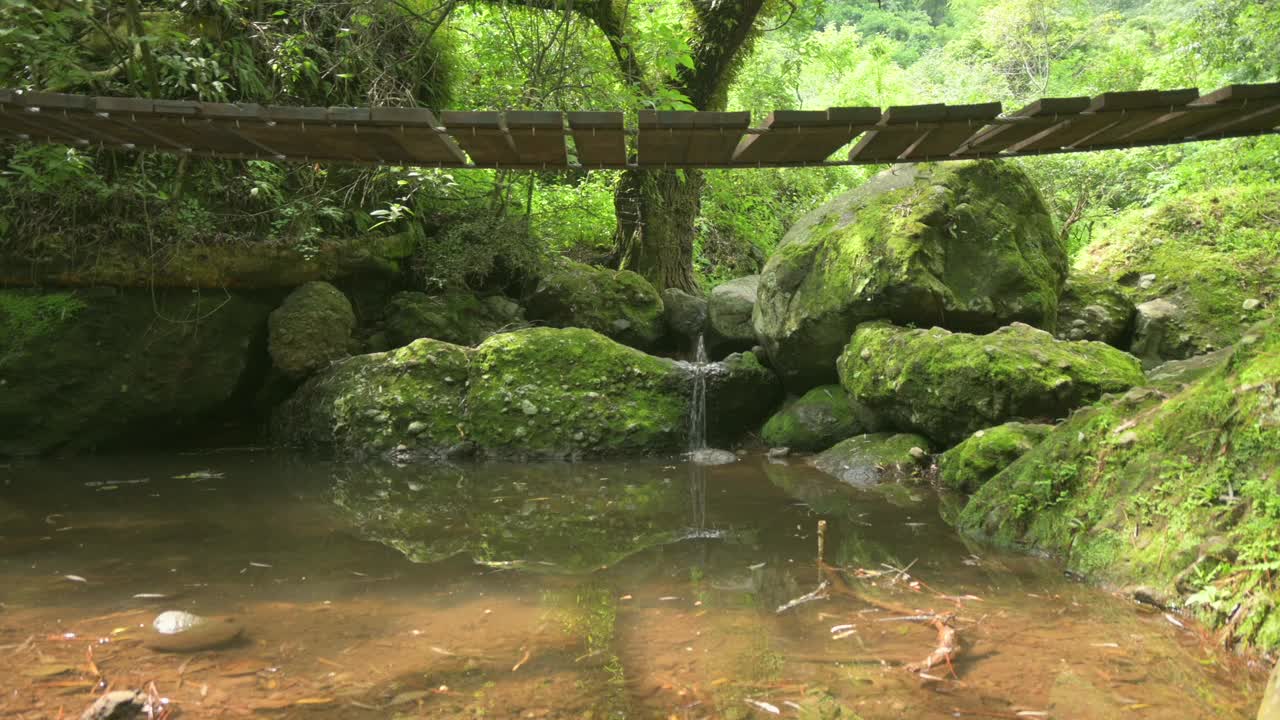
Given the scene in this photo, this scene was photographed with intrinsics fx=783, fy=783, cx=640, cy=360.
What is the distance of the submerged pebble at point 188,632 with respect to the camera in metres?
2.60

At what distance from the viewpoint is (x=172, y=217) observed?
21.9 ft

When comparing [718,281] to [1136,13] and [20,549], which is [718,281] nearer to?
[20,549]

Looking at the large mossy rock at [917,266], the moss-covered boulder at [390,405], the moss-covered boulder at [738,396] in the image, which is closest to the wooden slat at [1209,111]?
the large mossy rock at [917,266]

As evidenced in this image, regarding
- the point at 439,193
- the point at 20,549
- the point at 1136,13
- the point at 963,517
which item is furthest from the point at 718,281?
the point at 1136,13

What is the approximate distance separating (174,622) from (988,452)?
13.7 feet

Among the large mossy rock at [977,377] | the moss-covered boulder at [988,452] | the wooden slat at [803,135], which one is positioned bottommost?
the moss-covered boulder at [988,452]

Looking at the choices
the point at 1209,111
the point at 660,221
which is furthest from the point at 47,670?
the point at 660,221

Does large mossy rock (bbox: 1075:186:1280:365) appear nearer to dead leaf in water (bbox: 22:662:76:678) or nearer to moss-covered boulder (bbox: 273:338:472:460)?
moss-covered boulder (bbox: 273:338:472:460)

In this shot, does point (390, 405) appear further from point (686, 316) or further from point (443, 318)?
point (686, 316)

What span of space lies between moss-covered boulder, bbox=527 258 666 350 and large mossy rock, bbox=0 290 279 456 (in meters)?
2.70

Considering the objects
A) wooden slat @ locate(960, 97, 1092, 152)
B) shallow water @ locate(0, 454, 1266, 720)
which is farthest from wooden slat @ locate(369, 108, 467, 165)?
wooden slat @ locate(960, 97, 1092, 152)

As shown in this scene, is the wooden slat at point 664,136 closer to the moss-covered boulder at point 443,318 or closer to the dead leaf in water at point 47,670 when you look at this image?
the dead leaf in water at point 47,670

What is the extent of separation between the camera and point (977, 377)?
5.23 metres

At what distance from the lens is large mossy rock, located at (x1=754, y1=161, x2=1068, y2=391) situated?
6402 mm
